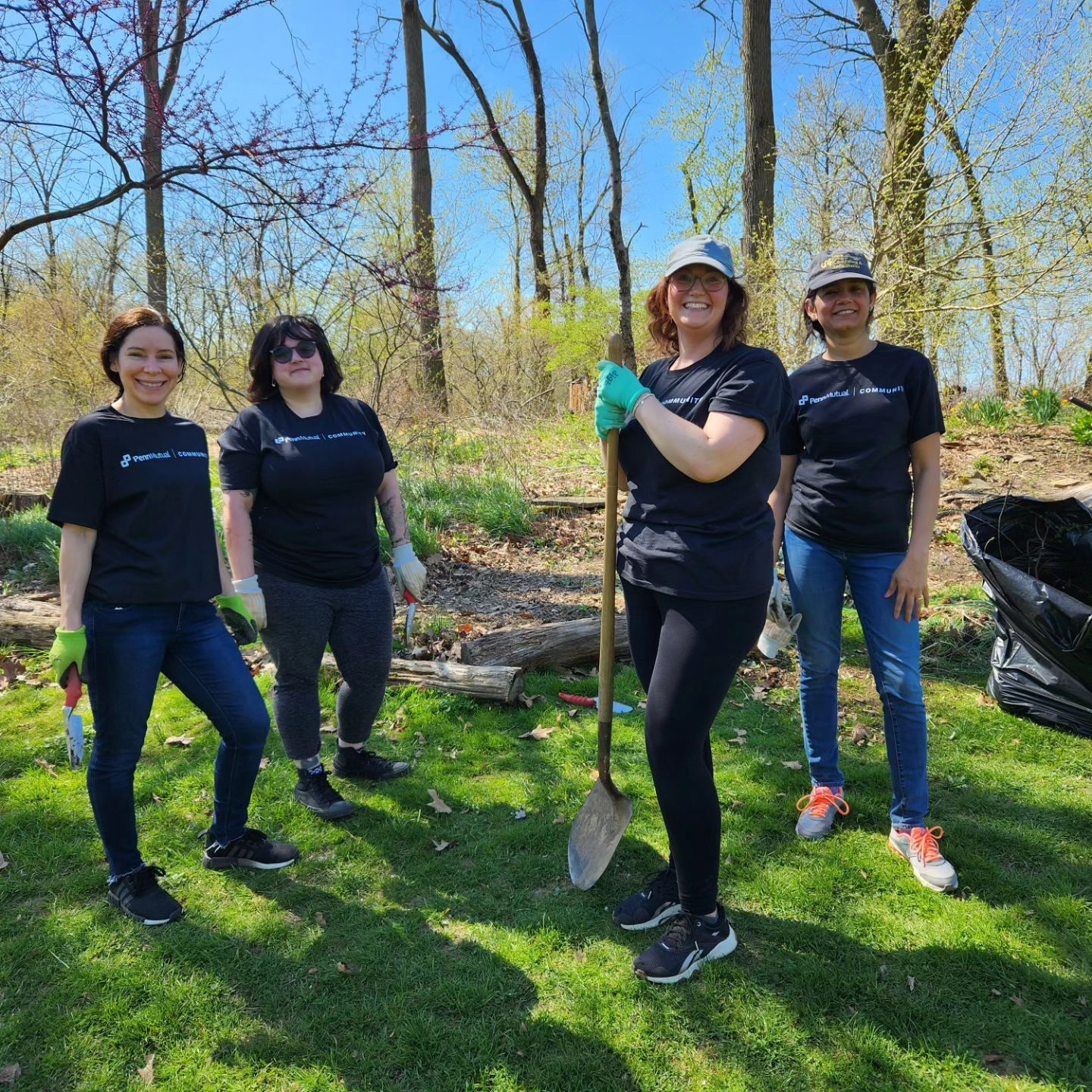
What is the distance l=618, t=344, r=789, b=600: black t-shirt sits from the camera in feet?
6.36

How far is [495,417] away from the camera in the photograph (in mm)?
8836

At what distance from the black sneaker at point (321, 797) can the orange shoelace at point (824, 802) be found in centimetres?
193

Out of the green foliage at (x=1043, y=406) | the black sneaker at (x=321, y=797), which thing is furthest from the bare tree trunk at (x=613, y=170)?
the black sneaker at (x=321, y=797)

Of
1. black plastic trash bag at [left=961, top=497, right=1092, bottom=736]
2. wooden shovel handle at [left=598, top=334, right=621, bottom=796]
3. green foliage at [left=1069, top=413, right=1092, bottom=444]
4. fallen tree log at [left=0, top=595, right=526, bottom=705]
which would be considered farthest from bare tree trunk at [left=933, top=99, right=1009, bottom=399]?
wooden shovel handle at [left=598, top=334, right=621, bottom=796]


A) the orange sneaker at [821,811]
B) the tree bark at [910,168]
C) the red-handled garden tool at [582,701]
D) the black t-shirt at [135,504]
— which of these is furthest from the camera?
the tree bark at [910,168]

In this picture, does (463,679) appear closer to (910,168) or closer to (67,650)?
(67,650)

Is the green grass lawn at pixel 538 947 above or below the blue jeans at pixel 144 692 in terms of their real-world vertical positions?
below

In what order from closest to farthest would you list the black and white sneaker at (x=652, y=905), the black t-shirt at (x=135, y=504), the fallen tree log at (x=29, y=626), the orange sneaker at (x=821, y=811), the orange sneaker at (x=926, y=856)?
1. the black t-shirt at (x=135, y=504)
2. the black and white sneaker at (x=652, y=905)
3. the orange sneaker at (x=926, y=856)
4. the orange sneaker at (x=821, y=811)
5. the fallen tree log at (x=29, y=626)

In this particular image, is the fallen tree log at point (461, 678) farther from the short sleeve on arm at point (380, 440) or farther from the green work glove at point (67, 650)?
the green work glove at point (67, 650)

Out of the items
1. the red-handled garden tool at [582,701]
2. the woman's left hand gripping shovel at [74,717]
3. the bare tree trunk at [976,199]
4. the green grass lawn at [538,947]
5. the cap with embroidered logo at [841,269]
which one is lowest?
the green grass lawn at [538,947]

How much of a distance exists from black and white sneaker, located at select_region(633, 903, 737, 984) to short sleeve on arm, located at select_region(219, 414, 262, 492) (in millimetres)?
Answer: 2156

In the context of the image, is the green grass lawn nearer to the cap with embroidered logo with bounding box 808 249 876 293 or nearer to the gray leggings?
the gray leggings

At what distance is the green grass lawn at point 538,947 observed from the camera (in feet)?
6.63

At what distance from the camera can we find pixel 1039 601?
3.39 meters
